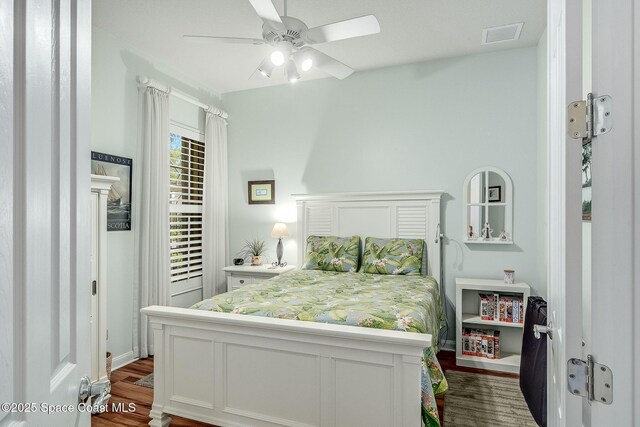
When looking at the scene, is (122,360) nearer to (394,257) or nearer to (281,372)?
(281,372)

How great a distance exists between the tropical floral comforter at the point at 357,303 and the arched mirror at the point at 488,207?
753 millimetres

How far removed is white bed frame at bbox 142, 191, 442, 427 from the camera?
179cm

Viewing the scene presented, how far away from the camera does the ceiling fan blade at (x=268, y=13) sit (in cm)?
201

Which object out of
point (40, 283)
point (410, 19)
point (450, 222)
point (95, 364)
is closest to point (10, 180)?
point (40, 283)

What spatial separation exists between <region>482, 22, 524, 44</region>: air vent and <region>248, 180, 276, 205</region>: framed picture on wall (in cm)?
272

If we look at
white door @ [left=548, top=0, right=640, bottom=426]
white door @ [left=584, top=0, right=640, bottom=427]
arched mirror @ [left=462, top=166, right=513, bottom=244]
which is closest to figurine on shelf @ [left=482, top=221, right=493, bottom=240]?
arched mirror @ [left=462, top=166, right=513, bottom=244]

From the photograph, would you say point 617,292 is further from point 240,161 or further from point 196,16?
point 240,161

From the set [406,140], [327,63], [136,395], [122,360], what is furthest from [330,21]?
[122,360]

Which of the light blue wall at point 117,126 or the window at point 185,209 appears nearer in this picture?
the light blue wall at point 117,126

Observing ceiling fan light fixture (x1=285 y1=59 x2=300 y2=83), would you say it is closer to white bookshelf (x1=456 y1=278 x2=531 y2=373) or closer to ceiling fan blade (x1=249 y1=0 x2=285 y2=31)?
ceiling fan blade (x1=249 y1=0 x2=285 y2=31)

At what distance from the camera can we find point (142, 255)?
11.2 feet

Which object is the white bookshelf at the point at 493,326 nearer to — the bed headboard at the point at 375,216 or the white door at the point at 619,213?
the bed headboard at the point at 375,216

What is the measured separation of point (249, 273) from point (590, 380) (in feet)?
11.9

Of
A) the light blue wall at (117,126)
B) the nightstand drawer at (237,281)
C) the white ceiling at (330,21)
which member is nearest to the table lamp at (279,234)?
the nightstand drawer at (237,281)
